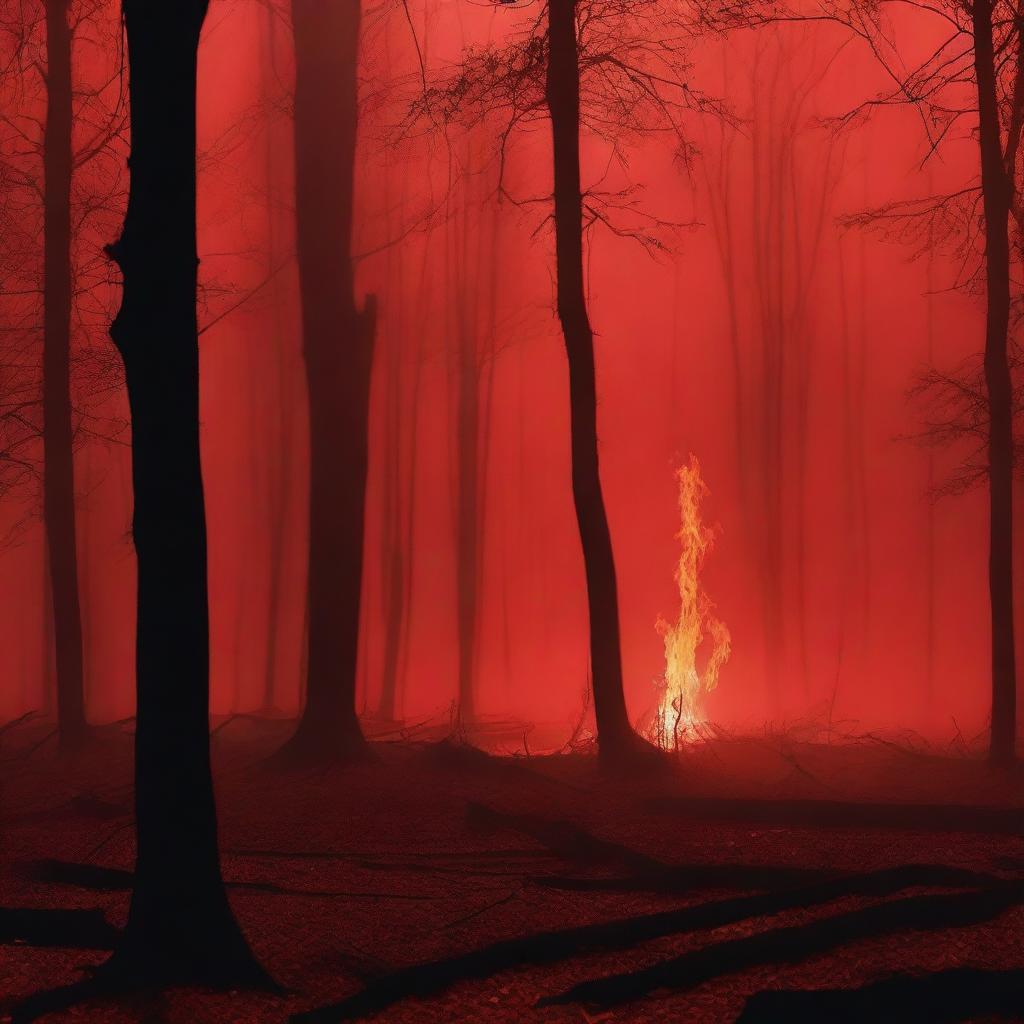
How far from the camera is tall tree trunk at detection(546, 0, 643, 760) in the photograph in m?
8.77

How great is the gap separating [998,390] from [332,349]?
566 cm

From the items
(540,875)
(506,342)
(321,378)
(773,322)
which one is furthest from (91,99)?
(540,875)

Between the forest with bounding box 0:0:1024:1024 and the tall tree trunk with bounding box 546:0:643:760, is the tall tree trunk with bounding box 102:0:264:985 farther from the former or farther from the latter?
the tall tree trunk with bounding box 546:0:643:760

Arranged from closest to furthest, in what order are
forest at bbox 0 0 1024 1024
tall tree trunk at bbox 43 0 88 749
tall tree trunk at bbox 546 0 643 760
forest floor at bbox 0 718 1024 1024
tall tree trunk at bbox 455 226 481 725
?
1. forest floor at bbox 0 718 1024 1024
2. forest at bbox 0 0 1024 1024
3. tall tree trunk at bbox 546 0 643 760
4. tall tree trunk at bbox 43 0 88 749
5. tall tree trunk at bbox 455 226 481 725

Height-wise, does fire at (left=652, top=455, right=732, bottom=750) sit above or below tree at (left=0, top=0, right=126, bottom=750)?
below

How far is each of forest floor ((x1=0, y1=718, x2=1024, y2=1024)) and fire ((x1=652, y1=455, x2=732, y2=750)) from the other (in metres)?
3.62

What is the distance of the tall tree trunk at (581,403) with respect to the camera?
8766 millimetres

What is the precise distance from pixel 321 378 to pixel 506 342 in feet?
20.4

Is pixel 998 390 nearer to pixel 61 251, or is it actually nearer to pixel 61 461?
pixel 61 461

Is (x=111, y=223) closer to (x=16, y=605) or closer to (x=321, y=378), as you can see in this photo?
(x=321, y=378)

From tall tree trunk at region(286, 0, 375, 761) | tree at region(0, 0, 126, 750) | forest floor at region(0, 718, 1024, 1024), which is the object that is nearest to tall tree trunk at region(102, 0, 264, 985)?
forest floor at region(0, 718, 1024, 1024)

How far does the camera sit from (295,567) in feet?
50.9

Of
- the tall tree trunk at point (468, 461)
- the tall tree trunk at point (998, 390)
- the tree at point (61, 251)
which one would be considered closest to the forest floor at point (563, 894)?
the tall tree trunk at point (998, 390)

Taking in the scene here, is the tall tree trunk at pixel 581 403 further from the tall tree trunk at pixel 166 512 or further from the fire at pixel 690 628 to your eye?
the tall tree trunk at pixel 166 512
